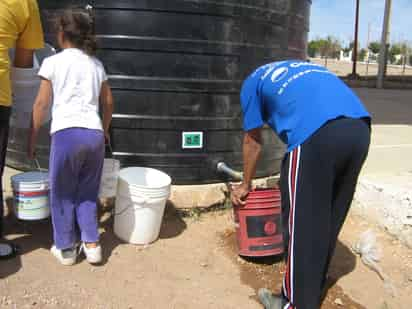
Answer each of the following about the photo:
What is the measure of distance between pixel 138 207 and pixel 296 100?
1479mm

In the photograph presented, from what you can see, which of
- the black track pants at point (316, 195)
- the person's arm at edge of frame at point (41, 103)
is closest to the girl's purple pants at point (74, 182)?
the person's arm at edge of frame at point (41, 103)

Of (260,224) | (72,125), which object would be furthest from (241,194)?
(72,125)

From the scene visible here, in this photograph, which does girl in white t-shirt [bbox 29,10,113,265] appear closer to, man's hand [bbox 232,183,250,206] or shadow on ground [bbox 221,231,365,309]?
man's hand [bbox 232,183,250,206]

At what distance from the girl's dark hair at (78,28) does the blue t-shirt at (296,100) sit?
1.03m

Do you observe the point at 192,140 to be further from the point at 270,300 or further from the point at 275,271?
the point at 270,300

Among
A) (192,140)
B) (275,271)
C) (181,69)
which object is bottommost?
(275,271)

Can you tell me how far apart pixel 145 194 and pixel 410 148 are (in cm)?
432

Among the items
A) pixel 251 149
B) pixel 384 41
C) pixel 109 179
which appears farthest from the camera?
pixel 384 41

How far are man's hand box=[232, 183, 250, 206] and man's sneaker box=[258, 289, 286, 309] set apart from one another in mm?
588

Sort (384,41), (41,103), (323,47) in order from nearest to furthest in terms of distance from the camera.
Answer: (41,103)
(384,41)
(323,47)

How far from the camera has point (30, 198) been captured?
3.13 m

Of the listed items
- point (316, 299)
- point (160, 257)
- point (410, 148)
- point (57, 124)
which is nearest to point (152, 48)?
point (57, 124)

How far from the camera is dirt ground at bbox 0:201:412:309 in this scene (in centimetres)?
276

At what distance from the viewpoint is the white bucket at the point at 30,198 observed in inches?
123
